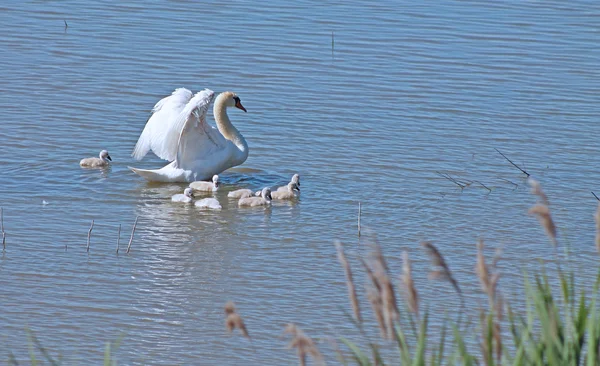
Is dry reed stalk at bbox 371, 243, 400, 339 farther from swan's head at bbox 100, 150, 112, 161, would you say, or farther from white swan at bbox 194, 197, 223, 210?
swan's head at bbox 100, 150, 112, 161

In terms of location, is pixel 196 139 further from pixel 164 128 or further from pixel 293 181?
pixel 293 181

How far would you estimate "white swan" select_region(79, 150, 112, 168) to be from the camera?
30.8 feet

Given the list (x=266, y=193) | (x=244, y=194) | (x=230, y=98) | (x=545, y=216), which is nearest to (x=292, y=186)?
(x=266, y=193)

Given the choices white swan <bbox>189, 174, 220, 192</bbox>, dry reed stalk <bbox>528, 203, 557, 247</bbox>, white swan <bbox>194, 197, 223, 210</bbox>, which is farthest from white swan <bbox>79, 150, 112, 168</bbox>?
dry reed stalk <bbox>528, 203, 557, 247</bbox>

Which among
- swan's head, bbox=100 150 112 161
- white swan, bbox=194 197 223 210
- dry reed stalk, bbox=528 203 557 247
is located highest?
dry reed stalk, bbox=528 203 557 247

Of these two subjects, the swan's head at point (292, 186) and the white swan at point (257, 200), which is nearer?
the white swan at point (257, 200)

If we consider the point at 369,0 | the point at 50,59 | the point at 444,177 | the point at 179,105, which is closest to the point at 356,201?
the point at 444,177

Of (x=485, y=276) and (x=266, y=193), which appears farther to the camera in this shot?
(x=266, y=193)

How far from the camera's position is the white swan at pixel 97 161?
30.8ft

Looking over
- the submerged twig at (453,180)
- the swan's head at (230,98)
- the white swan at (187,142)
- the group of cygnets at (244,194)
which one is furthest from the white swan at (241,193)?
the submerged twig at (453,180)

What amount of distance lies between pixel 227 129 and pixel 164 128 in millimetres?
863

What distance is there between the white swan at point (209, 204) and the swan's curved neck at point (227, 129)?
3.58 feet

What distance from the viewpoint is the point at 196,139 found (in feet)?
32.1

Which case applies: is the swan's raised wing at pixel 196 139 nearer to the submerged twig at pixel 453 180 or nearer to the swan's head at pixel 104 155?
the swan's head at pixel 104 155
